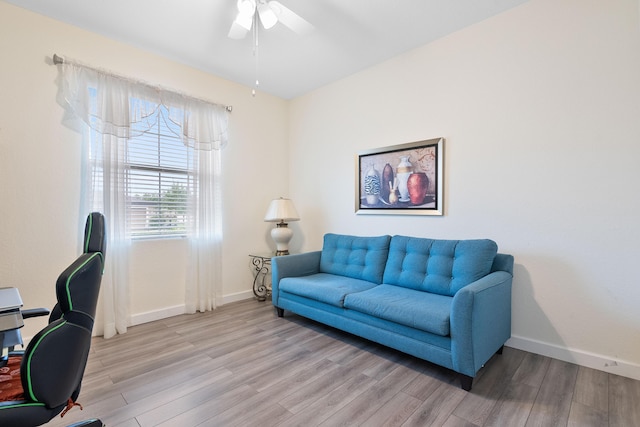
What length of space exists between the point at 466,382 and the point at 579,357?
1.03 meters

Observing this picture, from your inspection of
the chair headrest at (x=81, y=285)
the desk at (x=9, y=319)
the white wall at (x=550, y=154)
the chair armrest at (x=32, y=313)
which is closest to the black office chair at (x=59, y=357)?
the chair headrest at (x=81, y=285)

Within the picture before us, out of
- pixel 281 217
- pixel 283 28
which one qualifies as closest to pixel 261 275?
pixel 281 217

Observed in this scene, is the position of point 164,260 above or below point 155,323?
above

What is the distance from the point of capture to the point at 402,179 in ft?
10.3

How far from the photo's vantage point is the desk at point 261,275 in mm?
3988

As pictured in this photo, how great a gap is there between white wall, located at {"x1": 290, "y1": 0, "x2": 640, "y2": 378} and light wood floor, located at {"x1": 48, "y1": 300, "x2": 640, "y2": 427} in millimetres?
394

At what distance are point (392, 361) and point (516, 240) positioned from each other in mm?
1410

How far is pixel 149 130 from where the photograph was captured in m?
3.07

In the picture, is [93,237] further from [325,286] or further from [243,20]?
[325,286]

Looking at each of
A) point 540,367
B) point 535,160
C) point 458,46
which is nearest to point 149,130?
point 458,46

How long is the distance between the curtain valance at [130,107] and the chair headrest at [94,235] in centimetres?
→ 191

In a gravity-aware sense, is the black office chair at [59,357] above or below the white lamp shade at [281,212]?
below

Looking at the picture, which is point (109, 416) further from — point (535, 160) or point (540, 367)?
point (535, 160)

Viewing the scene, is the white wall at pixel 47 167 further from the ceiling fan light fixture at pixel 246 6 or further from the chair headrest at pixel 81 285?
the chair headrest at pixel 81 285
